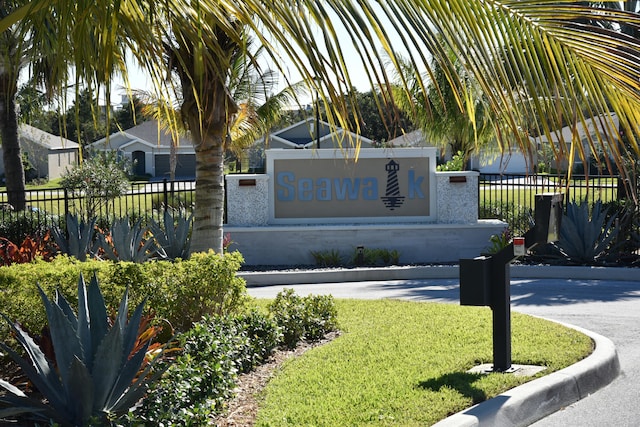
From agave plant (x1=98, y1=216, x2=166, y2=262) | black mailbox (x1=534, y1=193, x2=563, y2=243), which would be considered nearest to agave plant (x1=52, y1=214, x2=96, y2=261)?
agave plant (x1=98, y1=216, x2=166, y2=262)

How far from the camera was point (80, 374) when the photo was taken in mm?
5352

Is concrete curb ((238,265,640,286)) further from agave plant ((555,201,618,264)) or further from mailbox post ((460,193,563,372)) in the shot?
mailbox post ((460,193,563,372))

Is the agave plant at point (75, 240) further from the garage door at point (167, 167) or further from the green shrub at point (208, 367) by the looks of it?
the garage door at point (167, 167)

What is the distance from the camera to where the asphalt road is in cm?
704

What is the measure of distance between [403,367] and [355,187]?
10788 millimetres

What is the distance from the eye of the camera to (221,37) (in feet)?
35.0

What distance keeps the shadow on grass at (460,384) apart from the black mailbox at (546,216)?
1279 mm

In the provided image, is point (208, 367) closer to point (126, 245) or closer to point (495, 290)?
point (495, 290)

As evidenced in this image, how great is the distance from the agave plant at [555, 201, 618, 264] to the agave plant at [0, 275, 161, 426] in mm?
11639

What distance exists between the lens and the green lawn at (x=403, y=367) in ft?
20.6

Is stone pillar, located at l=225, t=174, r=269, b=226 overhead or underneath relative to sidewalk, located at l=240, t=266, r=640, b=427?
overhead

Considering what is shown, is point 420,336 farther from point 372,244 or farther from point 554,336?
point 372,244

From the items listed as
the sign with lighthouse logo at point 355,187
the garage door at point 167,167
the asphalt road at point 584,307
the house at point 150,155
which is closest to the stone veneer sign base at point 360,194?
the sign with lighthouse logo at point 355,187

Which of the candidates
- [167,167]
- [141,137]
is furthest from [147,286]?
[167,167]
